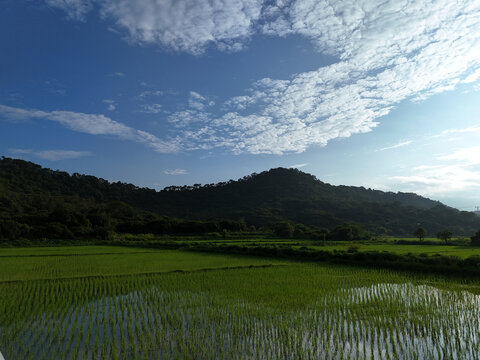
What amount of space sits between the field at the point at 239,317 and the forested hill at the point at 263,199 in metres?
33.0

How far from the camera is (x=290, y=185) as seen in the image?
251 ft

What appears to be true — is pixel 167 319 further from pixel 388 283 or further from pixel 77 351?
pixel 388 283

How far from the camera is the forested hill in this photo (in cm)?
4828

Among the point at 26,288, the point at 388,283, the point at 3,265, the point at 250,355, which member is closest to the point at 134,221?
the point at 3,265

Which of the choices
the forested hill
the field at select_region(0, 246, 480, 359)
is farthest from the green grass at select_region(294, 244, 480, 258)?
the forested hill

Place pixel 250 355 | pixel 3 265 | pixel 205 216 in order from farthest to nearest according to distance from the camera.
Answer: pixel 205 216 → pixel 3 265 → pixel 250 355

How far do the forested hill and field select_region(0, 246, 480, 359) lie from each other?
33006mm

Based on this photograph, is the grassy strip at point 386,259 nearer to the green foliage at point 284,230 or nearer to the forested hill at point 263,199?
the green foliage at point 284,230

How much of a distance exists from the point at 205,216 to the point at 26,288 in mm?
52617

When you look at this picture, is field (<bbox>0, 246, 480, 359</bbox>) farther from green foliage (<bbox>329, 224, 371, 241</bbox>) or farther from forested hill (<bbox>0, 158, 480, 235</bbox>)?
forested hill (<bbox>0, 158, 480, 235</bbox>)

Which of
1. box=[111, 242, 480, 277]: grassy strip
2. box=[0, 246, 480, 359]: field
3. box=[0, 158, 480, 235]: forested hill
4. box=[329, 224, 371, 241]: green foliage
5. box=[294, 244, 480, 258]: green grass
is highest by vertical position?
box=[0, 158, 480, 235]: forested hill

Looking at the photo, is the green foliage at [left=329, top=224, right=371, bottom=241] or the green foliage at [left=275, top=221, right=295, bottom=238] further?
the green foliage at [left=275, top=221, right=295, bottom=238]

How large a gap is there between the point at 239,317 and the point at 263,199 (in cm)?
6396

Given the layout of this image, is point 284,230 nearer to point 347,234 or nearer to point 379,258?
point 347,234
